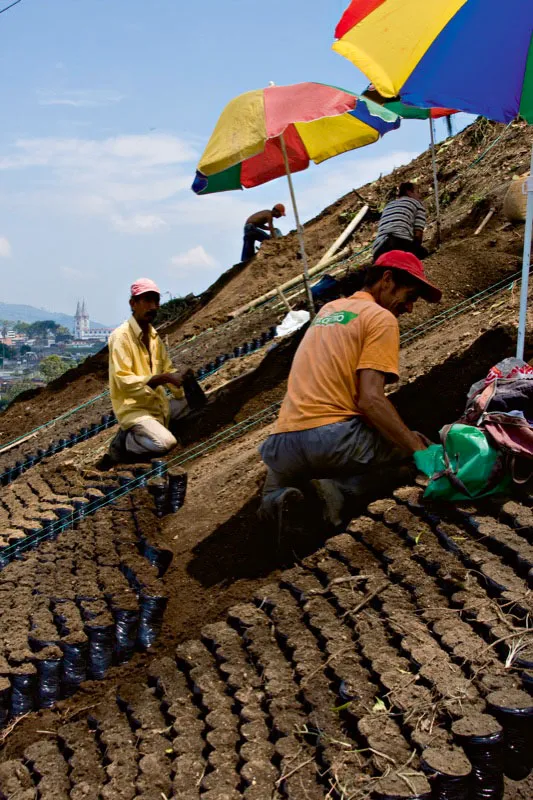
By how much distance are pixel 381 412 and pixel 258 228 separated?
30.1 feet

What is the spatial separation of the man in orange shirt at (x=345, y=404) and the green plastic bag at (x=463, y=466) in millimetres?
152

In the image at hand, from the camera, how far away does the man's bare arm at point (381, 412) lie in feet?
13.1

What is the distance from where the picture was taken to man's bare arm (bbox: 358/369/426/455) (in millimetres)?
3986

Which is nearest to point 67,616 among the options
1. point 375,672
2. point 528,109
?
point 375,672

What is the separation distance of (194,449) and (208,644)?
9.72ft

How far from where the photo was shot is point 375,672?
302 cm

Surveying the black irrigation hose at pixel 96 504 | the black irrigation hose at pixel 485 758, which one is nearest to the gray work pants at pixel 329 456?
the black irrigation hose at pixel 96 504

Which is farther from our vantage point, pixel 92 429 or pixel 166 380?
pixel 92 429

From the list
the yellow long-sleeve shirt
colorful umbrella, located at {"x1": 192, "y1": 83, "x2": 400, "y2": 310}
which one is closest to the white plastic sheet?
colorful umbrella, located at {"x1": 192, "y1": 83, "x2": 400, "y2": 310}

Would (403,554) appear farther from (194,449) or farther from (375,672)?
(194,449)

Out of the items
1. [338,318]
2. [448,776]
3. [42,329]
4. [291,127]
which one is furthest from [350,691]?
Answer: [42,329]

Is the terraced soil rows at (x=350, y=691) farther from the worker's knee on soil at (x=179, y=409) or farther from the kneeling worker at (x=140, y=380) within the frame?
the worker's knee on soil at (x=179, y=409)

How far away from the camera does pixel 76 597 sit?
4543 millimetres

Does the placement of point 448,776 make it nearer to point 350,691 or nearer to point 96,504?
point 350,691
